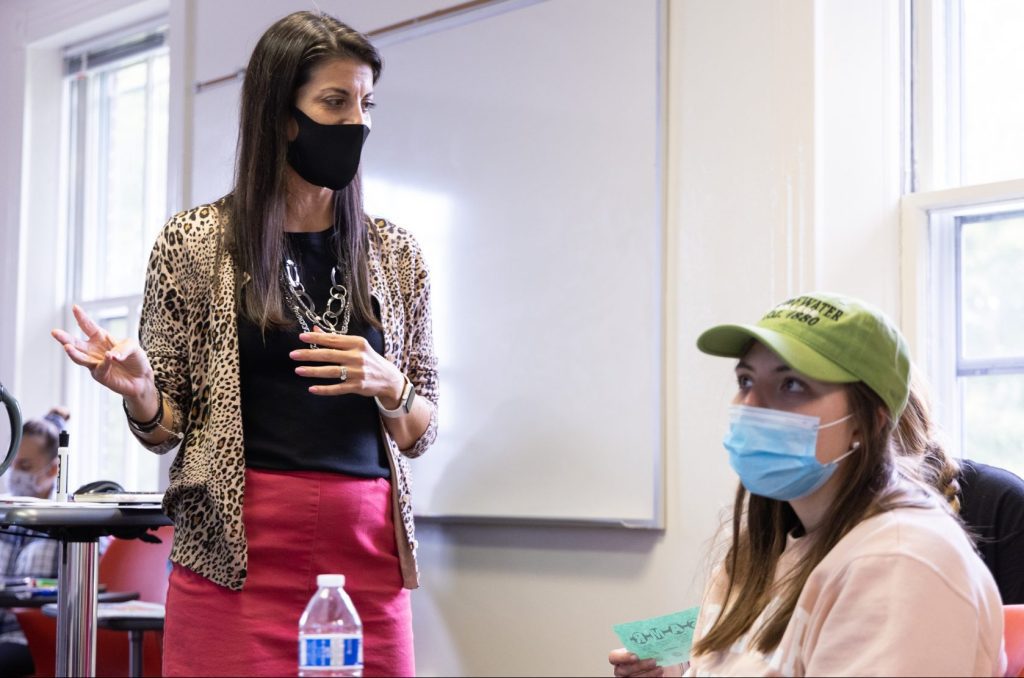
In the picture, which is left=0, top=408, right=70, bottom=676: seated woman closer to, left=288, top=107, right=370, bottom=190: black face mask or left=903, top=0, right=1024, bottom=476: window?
left=288, top=107, right=370, bottom=190: black face mask

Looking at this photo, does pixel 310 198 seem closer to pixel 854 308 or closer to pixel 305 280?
pixel 305 280

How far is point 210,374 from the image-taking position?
1998 millimetres

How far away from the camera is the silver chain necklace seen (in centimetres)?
205

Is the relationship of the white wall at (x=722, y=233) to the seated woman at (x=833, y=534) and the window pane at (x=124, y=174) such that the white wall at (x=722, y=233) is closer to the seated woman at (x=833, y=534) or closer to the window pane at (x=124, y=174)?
the seated woman at (x=833, y=534)

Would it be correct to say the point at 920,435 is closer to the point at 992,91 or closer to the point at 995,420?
the point at 995,420

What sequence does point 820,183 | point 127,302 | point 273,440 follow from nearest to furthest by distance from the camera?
point 273,440, point 820,183, point 127,302

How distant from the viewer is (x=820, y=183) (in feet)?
9.18

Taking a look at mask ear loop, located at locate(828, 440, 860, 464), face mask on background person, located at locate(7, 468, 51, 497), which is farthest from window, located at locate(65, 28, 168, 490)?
mask ear loop, located at locate(828, 440, 860, 464)

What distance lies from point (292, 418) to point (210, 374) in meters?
0.15

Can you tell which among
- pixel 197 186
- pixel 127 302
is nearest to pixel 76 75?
pixel 127 302

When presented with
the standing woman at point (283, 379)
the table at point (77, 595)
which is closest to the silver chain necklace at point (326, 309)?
the standing woman at point (283, 379)

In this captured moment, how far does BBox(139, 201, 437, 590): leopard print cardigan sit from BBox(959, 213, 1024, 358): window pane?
1.36 m

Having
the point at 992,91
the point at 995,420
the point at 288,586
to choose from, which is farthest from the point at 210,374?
the point at 992,91

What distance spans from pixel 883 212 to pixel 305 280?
1.44 m
